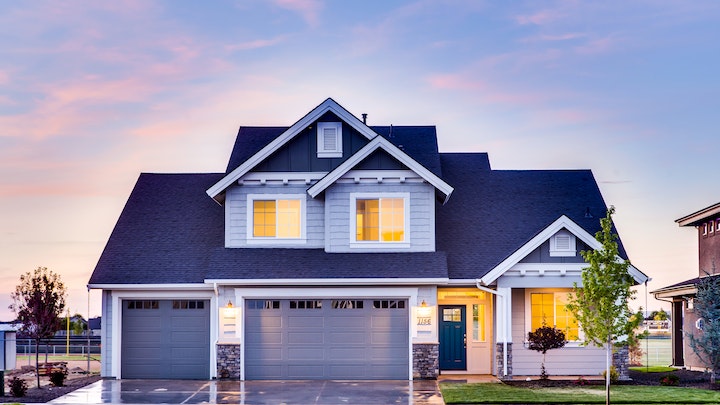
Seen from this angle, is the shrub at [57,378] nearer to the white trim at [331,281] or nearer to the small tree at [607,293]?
the white trim at [331,281]

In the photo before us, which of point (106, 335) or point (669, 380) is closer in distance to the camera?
point (669, 380)

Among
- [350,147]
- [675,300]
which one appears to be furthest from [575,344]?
[350,147]

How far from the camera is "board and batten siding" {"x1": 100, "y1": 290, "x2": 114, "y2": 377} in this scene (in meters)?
26.9

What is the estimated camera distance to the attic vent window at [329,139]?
90.4 ft

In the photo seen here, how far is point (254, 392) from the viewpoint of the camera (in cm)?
2338

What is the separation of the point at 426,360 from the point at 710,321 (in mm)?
7958

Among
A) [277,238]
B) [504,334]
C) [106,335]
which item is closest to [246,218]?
[277,238]

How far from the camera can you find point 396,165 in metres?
26.9

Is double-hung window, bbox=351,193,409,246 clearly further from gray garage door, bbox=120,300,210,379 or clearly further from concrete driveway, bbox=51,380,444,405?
gray garage door, bbox=120,300,210,379

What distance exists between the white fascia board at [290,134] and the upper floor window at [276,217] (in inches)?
34.7

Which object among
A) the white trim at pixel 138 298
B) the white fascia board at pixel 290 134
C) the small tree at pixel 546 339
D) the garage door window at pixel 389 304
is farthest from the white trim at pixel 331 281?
the white fascia board at pixel 290 134

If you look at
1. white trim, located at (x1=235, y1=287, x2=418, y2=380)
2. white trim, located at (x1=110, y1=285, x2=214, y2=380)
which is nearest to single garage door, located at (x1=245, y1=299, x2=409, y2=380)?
white trim, located at (x1=235, y1=287, x2=418, y2=380)

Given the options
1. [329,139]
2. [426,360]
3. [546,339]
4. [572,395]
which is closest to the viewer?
[572,395]

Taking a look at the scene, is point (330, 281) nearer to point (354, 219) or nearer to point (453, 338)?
→ point (354, 219)
